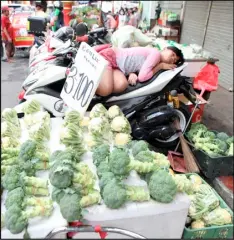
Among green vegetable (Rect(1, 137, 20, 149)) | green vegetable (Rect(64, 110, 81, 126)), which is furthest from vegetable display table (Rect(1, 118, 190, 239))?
green vegetable (Rect(64, 110, 81, 126))

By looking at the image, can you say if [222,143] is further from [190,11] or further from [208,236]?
[190,11]

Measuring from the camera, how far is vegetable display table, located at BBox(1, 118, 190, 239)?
1.48 m

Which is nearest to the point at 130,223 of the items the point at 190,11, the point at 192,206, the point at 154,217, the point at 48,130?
the point at 154,217

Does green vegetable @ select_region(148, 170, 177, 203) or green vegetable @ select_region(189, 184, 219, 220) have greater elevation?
green vegetable @ select_region(148, 170, 177, 203)

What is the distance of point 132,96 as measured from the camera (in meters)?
3.22

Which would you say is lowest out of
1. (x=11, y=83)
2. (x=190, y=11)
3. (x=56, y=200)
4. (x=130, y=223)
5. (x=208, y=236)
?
(x=11, y=83)

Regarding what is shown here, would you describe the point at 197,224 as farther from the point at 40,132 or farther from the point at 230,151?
the point at 40,132

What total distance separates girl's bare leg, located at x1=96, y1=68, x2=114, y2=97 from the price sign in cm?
33

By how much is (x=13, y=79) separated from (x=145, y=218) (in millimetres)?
5688

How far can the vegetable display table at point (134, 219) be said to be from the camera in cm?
148

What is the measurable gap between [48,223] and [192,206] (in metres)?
1.22

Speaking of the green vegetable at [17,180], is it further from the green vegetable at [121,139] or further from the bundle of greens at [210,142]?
the bundle of greens at [210,142]

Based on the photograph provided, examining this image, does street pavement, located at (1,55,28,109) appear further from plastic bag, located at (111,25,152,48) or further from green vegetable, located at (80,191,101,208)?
green vegetable, located at (80,191,101,208)

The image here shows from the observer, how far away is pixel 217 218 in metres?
2.12
